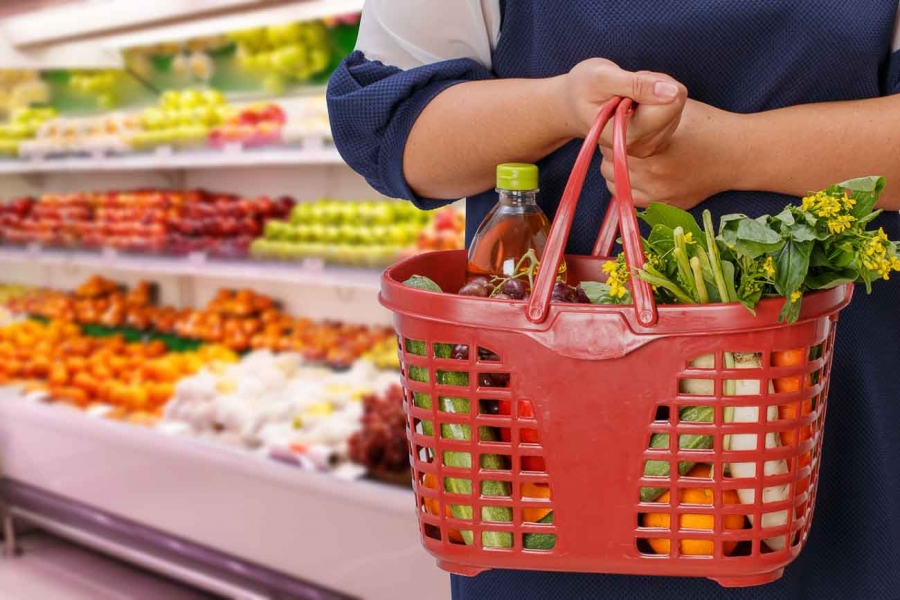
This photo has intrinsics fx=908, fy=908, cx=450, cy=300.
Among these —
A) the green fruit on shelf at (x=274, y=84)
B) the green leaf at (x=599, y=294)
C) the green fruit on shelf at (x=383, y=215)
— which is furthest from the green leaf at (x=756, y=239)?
the green fruit on shelf at (x=274, y=84)

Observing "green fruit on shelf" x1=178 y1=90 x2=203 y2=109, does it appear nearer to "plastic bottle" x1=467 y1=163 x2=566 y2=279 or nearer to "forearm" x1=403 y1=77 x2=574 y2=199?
"forearm" x1=403 y1=77 x2=574 y2=199

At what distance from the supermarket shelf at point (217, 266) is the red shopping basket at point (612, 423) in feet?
6.64

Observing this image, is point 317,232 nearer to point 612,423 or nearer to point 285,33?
point 285,33

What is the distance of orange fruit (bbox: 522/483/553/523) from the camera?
71cm

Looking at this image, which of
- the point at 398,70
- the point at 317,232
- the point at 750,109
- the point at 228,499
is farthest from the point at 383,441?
the point at 750,109

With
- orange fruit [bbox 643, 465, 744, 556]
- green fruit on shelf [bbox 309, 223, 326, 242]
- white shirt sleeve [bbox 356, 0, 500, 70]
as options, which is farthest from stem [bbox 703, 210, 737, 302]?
green fruit on shelf [bbox 309, 223, 326, 242]

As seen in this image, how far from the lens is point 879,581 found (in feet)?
3.09

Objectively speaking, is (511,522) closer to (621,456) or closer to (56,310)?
(621,456)

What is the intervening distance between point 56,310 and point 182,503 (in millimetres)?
1841

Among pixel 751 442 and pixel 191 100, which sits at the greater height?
pixel 191 100

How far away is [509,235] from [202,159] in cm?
258

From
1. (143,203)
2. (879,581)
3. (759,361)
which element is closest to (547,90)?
(759,361)

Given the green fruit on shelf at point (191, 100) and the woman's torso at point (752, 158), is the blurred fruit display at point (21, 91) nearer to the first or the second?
the green fruit on shelf at point (191, 100)

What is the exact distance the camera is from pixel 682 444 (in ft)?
2.18
